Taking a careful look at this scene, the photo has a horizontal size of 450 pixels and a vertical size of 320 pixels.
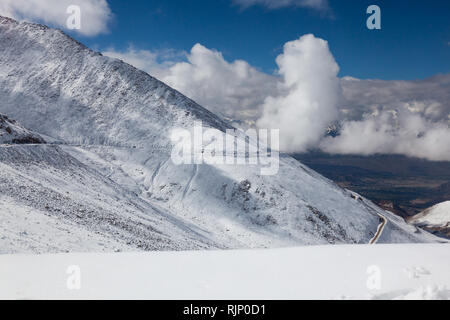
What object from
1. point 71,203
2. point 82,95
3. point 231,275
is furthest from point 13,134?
point 231,275

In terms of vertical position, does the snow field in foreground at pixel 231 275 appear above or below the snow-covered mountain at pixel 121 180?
below

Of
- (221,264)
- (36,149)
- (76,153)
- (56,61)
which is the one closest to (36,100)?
(56,61)

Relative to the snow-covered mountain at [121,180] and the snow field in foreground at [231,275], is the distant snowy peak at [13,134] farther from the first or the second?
the snow field in foreground at [231,275]

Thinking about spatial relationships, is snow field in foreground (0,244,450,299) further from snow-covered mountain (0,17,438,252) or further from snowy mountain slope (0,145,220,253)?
snow-covered mountain (0,17,438,252)

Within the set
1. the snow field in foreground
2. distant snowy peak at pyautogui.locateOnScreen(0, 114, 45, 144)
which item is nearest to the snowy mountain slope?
distant snowy peak at pyautogui.locateOnScreen(0, 114, 45, 144)

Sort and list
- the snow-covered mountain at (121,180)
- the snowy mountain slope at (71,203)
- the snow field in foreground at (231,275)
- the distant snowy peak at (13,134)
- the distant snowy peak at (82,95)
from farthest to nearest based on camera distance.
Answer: the distant snowy peak at (82,95), the distant snowy peak at (13,134), the snow-covered mountain at (121,180), the snowy mountain slope at (71,203), the snow field in foreground at (231,275)

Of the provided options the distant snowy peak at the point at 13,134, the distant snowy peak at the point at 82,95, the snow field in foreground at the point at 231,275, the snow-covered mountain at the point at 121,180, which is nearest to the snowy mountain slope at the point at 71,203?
the snow-covered mountain at the point at 121,180
